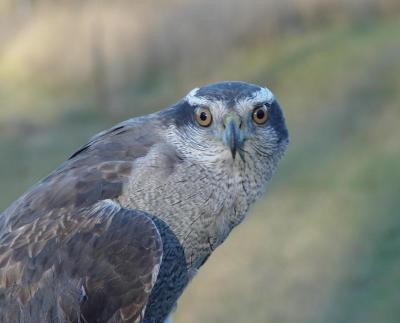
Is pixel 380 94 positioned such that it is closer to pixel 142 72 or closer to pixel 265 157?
pixel 142 72

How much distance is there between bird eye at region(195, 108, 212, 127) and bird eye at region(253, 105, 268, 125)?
0.24 metres

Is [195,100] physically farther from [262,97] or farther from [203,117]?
[262,97]

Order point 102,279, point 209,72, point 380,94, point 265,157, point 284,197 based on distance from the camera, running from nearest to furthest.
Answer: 1. point 102,279
2. point 265,157
3. point 284,197
4. point 380,94
5. point 209,72

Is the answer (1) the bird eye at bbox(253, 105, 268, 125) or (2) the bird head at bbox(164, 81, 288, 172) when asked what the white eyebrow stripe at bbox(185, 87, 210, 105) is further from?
(1) the bird eye at bbox(253, 105, 268, 125)

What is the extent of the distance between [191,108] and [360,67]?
10.6 metres

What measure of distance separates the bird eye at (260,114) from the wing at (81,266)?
2.56 feet

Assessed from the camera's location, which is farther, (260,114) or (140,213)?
(260,114)

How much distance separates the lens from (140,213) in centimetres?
464

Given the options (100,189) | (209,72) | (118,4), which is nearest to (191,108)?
(100,189)

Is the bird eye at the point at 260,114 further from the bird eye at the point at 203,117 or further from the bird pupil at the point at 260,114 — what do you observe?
A: the bird eye at the point at 203,117

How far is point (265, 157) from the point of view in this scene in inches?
192

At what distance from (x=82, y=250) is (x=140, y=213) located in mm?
354

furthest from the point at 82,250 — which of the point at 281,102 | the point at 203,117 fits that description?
the point at 281,102

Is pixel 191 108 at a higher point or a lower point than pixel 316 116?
higher
